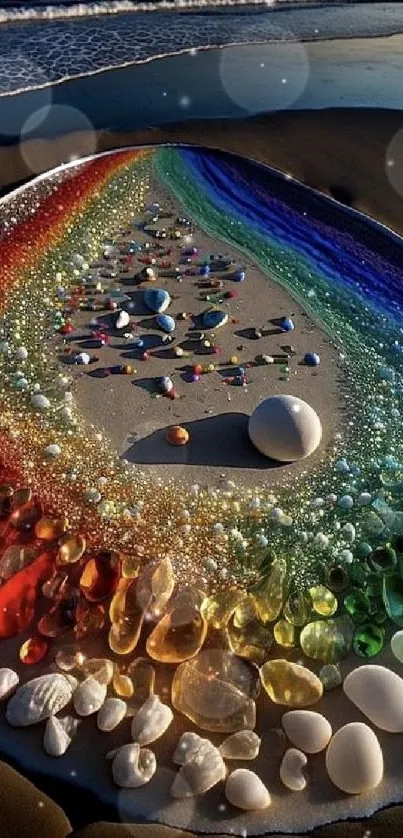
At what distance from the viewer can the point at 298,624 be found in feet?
9.74

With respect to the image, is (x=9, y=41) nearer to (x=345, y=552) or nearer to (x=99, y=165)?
(x=99, y=165)

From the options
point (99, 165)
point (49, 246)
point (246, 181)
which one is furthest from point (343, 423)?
point (99, 165)

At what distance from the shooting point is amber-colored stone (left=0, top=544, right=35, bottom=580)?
120 inches

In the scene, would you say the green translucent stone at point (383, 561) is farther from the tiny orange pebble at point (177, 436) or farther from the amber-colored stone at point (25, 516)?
the amber-colored stone at point (25, 516)

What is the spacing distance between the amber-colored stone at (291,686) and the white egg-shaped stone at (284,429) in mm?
1214

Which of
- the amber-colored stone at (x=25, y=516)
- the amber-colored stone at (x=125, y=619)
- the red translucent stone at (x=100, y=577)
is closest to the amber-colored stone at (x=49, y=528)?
the amber-colored stone at (x=25, y=516)

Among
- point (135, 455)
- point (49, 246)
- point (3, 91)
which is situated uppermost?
point (3, 91)

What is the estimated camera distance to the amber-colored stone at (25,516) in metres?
3.30

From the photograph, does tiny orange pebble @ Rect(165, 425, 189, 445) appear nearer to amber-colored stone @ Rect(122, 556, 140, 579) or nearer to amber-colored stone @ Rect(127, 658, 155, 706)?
amber-colored stone @ Rect(122, 556, 140, 579)

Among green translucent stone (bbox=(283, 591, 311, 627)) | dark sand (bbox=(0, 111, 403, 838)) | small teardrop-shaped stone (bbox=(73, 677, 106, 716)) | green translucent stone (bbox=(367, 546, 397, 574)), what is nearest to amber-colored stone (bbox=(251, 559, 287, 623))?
green translucent stone (bbox=(283, 591, 311, 627))

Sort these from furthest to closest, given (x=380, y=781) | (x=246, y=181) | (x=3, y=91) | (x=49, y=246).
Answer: (x=3, y=91) → (x=246, y=181) → (x=49, y=246) → (x=380, y=781)

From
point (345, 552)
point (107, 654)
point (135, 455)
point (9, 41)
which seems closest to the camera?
point (107, 654)

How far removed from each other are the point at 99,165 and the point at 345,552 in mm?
4225

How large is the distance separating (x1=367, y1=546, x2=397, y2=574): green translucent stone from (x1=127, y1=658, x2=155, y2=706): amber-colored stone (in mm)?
1052
